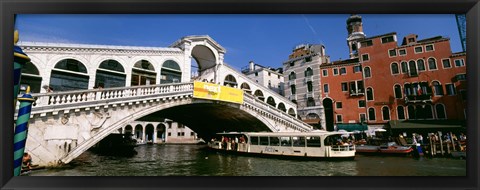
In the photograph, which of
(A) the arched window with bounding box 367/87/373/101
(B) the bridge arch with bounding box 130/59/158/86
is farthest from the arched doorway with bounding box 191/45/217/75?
(A) the arched window with bounding box 367/87/373/101

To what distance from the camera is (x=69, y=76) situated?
32.0 ft

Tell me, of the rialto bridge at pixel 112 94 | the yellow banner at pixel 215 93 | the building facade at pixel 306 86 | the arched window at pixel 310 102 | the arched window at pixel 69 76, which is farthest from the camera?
the arched window at pixel 310 102

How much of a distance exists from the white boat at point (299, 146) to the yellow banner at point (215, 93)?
83.4 inches

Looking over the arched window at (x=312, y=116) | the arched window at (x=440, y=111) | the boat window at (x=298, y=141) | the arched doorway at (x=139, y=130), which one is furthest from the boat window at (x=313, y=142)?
the arched doorway at (x=139, y=130)

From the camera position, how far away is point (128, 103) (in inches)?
360

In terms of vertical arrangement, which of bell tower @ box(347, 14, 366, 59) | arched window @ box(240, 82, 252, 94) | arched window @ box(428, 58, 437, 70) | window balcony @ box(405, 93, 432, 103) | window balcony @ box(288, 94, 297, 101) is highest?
bell tower @ box(347, 14, 366, 59)

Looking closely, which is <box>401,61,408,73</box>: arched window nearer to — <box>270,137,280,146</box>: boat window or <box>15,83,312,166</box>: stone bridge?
<box>270,137,280,146</box>: boat window

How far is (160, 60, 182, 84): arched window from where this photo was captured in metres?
13.0

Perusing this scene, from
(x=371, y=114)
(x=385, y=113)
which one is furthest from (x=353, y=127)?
(x=385, y=113)

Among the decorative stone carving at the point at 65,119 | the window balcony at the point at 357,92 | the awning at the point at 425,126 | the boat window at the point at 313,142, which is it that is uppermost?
the window balcony at the point at 357,92

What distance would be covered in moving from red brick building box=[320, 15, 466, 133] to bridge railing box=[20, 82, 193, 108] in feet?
38.3

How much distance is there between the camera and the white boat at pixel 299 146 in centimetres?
1060

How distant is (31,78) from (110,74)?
2.81m

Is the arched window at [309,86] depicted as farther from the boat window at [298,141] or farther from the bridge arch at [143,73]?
the bridge arch at [143,73]
